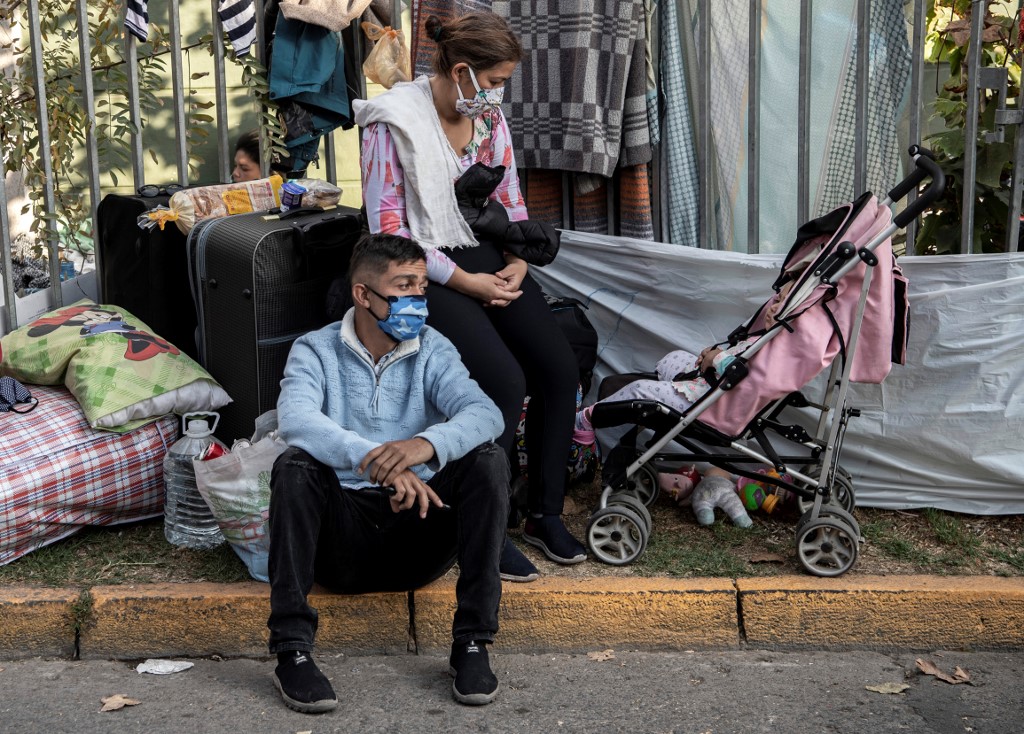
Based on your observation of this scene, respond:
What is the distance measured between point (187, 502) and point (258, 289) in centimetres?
80

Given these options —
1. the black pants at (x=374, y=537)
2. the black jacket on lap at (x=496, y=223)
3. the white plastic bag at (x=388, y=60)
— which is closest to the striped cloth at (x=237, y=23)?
the white plastic bag at (x=388, y=60)

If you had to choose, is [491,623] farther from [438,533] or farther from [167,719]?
[167,719]

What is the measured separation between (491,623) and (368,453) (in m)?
0.61

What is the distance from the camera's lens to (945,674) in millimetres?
3705

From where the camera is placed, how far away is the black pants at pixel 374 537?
346cm

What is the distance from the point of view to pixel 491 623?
353cm

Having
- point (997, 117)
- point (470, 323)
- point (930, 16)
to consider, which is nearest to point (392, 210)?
point (470, 323)

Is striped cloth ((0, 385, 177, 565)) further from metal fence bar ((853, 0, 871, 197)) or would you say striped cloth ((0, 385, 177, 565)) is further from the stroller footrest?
metal fence bar ((853, 0, 871, 197))

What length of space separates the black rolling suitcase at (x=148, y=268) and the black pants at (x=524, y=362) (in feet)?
4.16

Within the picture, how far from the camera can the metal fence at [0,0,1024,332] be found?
4.56m

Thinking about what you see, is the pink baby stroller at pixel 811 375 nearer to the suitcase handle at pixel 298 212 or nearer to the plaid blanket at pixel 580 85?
the plaid blanket at pixel 580 85

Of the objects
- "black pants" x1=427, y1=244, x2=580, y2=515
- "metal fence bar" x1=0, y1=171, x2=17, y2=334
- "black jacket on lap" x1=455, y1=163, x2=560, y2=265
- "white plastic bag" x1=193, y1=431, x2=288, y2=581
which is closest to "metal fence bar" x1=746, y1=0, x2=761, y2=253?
"black jacket on lap" x1=455, y1=163, x2=560, y2=265

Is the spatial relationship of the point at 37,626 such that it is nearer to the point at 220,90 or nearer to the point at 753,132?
the point at 220,90

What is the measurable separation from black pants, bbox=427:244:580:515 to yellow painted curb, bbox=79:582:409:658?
0.69 meters
